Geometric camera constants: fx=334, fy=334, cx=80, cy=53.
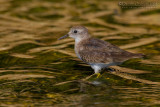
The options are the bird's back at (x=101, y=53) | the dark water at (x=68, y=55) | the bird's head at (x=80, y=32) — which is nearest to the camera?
the dark water at (x=68, y=55)

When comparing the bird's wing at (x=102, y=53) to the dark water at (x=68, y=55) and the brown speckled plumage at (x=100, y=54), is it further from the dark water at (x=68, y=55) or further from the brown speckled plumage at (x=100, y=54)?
the dark water at (x=68, y=55)

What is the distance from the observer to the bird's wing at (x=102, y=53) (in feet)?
32.3

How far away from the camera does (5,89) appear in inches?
370

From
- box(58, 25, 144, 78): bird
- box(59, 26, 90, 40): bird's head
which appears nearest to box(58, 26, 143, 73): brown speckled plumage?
box(58, 25, 144, 78): bird

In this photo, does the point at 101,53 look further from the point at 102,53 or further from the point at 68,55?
the point at 68,55

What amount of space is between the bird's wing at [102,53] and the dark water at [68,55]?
0.72m

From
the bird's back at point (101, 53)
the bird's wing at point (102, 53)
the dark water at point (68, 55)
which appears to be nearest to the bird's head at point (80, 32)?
the bird's back at point (101, 53)

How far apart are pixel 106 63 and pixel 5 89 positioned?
305cm

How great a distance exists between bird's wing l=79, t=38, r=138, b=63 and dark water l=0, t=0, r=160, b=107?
718mm

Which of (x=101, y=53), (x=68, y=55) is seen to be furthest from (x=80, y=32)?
(x=68, y=55)

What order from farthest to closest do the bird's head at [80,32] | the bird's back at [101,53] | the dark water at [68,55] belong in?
the bird's head at [80,32] → the bird's back at [101,53] → the dark water at [68,55]

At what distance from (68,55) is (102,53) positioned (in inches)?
115

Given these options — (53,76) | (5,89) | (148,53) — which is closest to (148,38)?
(148,53)

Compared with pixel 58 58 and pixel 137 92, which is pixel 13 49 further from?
pixel 137 92
